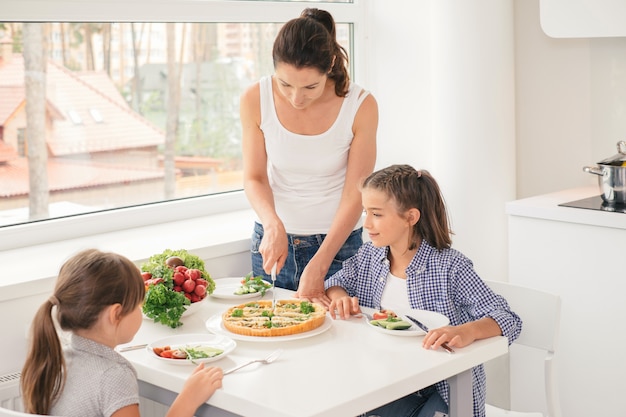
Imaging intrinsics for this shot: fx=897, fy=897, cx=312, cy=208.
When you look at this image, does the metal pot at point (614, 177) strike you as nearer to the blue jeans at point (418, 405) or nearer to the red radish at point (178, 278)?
the blue jeans at point (418, 405)

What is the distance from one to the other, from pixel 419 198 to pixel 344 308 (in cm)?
35

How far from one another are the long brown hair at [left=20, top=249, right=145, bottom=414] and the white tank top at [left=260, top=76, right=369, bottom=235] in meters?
0.78

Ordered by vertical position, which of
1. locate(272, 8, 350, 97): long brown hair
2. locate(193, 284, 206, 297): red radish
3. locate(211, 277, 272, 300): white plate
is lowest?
locate(211, 277, 272, 300): white plate

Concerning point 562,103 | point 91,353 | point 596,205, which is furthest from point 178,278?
point 562,103

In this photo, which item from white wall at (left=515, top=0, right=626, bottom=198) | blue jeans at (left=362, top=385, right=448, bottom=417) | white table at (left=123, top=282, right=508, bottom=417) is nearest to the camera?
white table at (left=123, top=282, right=508, bottom=417)

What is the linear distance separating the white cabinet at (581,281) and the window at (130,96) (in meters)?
1.06

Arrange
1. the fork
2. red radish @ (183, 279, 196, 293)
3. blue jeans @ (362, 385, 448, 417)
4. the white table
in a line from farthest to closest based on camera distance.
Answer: red radish @ (183, 279, 196, 293)
blue jeans @ (362, 385, 448, 417)
the fork
the white table

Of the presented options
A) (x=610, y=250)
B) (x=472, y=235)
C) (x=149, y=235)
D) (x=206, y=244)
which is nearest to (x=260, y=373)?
(x=206, y=244)

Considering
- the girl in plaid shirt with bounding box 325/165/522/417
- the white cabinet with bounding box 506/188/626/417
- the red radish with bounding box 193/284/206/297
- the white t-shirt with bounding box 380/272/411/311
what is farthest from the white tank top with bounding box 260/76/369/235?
the white cabinet with bounding box 506/188/626/417

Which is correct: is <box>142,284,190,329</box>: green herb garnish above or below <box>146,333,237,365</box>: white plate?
above

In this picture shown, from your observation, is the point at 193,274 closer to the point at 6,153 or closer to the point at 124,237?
the point at 124,237

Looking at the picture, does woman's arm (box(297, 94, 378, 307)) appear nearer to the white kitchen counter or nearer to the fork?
the fork

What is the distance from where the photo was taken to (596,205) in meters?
2.74

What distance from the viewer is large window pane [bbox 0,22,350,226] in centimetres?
261
